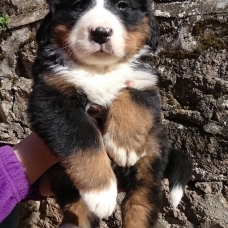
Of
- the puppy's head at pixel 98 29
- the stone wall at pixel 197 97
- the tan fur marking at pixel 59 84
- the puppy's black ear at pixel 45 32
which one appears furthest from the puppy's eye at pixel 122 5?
the stone wall at pixel 197 97

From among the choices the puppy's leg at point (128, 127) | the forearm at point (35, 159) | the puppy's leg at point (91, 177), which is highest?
the puppy's leg at point (128, 127)

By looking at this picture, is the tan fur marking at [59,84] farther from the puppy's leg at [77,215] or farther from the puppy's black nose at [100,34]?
the puppy's leg at [77,215]

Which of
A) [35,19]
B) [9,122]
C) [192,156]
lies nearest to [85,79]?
[192,156]

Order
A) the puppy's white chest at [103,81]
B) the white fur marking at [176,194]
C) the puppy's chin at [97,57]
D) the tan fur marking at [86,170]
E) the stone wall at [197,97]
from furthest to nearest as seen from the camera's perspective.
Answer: the stone wall at [197,97], the white fur marking at [176,194], the puppy's white chest at [103,81], the puppy's chin at [97,57], the tan fur marking at [86,170]

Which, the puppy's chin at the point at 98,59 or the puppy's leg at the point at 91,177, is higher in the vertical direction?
the puppy's chin at the point at 98,59

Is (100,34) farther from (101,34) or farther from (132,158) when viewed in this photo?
(132,158)

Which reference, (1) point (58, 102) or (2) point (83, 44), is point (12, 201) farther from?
(2) point (83, 44)

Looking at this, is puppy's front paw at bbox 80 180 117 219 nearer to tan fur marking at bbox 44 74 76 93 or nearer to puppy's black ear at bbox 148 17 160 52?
tan fur marking at bbox 44 74 76 93
